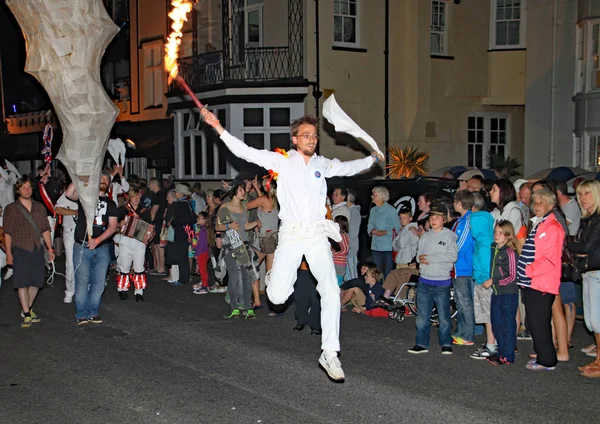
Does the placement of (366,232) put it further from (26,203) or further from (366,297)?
(26,203)

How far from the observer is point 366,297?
11664mm

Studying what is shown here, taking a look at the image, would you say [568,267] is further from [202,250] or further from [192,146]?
[192,146]

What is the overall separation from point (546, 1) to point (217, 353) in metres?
17.0

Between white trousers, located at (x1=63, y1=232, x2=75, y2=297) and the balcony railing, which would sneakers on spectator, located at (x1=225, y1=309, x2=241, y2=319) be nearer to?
white trousers, located at (x1=63, y1=232, x2=75, y2=297)

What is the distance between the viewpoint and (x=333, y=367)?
7531 millimetres

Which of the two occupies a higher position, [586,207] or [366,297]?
[586,207]

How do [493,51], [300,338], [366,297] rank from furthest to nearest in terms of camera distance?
[493,51], [366,297], [300,338]

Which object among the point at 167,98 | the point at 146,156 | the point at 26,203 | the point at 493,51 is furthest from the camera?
the point at 146,156

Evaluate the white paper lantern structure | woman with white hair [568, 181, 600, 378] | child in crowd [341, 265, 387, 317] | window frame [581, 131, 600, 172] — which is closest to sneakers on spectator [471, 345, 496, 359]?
woman with white hair [568, 181, 600, 378]

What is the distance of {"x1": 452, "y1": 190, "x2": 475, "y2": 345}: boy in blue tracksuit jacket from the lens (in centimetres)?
929

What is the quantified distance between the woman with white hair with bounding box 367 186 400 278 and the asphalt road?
1.84 metres

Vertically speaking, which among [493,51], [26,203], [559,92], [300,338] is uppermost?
[493,51]

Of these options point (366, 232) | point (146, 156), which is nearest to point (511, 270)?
point (366, 232)

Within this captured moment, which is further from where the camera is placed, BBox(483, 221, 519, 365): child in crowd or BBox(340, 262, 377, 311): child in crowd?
BBox(340, 262, 377, 311): child in crowd
